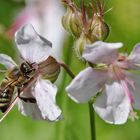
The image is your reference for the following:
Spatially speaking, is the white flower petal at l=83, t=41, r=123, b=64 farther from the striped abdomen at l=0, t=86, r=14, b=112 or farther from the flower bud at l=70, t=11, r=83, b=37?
the striped abdomen at l=0, t=86, r=14, b=112

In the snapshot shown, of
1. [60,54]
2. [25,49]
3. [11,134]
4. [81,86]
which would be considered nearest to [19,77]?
[25,49]

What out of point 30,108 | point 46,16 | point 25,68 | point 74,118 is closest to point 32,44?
point 25,68

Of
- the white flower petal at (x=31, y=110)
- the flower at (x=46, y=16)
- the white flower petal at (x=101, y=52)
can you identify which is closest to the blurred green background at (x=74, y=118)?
the flower at (x=46, y=16)

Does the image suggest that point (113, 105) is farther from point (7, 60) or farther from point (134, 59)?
point (7, 60)

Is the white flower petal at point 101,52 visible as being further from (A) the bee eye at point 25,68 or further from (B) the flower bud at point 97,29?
(A) the bee eye at point 25,68

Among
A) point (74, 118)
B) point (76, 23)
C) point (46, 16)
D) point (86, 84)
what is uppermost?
point (76, 23)

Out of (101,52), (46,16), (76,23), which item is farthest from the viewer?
(46,16)

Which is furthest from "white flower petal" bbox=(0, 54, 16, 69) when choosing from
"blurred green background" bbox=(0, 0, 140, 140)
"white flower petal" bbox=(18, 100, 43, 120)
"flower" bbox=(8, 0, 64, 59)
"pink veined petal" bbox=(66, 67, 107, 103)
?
"flower" bbox=(8, 0, 64, 59)

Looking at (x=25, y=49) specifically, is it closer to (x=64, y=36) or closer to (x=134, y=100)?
(x=134, y=100)
